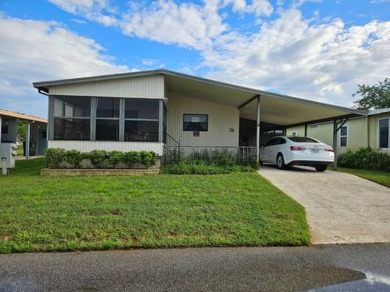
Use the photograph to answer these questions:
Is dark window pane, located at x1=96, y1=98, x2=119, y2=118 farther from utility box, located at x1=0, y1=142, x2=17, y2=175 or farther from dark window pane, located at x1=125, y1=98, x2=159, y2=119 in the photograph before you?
utility box, located at x1=0, y1=142, x2=17, y2=175

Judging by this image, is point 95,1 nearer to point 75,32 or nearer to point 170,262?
point 75,32

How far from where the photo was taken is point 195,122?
15.3 meters

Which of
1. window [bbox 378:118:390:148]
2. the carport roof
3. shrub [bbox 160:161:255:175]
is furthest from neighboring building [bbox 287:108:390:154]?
shrub [bbox 160:161:255:175]

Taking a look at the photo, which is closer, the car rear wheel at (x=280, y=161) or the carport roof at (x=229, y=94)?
the carport roof at (x=229, y=94)

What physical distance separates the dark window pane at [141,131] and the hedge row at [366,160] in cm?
1106

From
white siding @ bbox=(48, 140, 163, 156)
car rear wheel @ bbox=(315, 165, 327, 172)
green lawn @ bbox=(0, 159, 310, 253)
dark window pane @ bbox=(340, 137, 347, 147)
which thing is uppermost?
dark window pane @ bbox=(340, 137, 347, 147)

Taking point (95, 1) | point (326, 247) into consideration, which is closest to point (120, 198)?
point (326, 247)

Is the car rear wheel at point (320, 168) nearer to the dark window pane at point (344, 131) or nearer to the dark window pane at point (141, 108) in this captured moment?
the dark window pane at point (141, 108)

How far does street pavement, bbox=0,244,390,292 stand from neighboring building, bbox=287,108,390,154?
39.0ft

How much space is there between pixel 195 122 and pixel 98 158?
626cm

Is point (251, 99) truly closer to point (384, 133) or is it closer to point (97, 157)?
point (97, 157)

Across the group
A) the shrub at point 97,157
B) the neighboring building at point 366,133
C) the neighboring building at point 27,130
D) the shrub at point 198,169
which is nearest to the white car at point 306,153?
the shrub at point 198,169

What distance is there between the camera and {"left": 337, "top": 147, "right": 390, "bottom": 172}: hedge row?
1461 cm

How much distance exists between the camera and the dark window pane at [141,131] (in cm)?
1111
